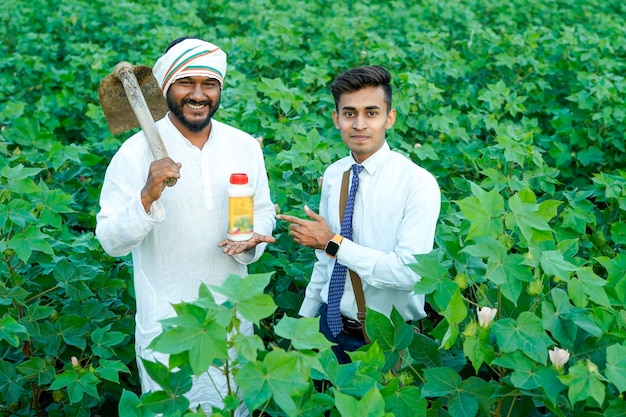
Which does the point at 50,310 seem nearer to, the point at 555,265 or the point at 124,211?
the point at 124,211

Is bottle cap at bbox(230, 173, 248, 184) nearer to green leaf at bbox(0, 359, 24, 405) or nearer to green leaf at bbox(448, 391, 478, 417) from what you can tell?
green leaf at bbox(448, 391, 478, 417)

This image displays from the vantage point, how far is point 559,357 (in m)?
1.85

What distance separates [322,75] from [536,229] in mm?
3639

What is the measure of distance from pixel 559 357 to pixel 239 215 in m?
1.18

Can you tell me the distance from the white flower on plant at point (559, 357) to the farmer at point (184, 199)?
3.71 feet

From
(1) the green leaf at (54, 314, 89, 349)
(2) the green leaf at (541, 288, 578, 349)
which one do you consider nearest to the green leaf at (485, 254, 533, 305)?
(2) the green leaf at (541, 288, 578, 349)

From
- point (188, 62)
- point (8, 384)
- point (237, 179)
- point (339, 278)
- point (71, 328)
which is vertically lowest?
point (8, 384)

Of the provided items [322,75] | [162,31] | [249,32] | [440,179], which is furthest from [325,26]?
[440,179]

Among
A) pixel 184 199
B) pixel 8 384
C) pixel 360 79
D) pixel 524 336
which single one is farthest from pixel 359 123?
pixel 8 384

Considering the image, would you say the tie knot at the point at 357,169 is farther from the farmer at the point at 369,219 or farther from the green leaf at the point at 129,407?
the green leaf at the point at 129,407

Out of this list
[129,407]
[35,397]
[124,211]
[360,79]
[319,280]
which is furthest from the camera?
[35,397]

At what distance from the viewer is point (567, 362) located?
1.95 m

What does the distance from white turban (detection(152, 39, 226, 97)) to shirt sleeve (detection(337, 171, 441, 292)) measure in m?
0.80

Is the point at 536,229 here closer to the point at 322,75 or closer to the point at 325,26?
the point at 322,75
